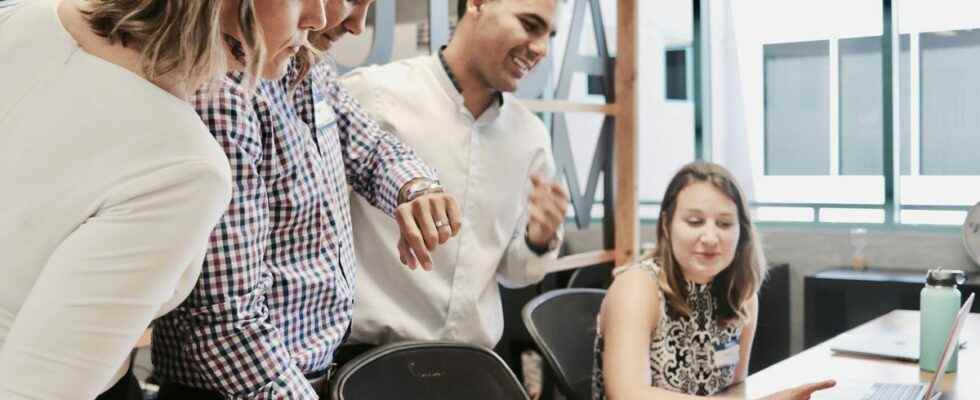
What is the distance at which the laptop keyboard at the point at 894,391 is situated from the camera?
1822 millimetres

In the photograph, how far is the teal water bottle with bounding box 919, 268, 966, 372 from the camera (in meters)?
2.07

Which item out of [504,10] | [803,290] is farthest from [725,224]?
[803,290]

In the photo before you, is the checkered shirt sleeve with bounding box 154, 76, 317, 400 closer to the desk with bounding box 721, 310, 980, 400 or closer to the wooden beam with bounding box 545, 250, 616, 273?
the desk with bounding box 721, 310, 980, 400

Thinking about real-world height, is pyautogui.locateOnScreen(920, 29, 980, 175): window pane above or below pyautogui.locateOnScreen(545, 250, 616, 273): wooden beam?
above

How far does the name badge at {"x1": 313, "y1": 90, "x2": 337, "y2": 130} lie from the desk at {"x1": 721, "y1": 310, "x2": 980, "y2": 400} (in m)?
0.96

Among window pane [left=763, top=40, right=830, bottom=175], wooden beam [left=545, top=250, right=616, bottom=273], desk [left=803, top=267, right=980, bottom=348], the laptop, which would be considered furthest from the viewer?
window pane [left=763, top=40, right=830, bottom=175]

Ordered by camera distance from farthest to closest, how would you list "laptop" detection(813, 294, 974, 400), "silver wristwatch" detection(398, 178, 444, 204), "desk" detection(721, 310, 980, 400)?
1. "desk" detection(721, 310, 980, 400)
2. "laptop" detection(813, 294, 974, 400)
3. "silver wristwatch" detection(398, 178, 444, 204)

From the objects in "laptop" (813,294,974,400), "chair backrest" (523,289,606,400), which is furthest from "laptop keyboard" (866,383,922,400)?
"chair backrest" (523,289,606,400)

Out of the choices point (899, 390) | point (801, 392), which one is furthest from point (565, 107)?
point (801, 392)

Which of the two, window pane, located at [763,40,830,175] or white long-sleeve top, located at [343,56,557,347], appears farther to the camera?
window pane, located at [763,40,830,175]

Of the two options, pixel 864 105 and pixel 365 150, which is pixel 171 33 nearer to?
pixel 365 150

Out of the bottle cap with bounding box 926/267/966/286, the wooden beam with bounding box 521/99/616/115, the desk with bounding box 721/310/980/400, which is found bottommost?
the desk with bounding box 721/310/980/400

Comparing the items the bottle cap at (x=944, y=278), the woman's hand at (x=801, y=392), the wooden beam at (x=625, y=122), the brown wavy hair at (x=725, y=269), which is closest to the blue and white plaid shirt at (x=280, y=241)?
the woman's hand at (x=801, y=392)

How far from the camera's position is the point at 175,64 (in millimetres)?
780
